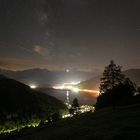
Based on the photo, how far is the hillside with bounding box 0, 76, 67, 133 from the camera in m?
139

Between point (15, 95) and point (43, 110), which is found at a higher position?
point (15, 95)

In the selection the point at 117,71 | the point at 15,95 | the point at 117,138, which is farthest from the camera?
the point at 15,95

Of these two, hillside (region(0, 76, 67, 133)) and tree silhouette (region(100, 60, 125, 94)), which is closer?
tree silhouette (region(100, 60, 125, 94))

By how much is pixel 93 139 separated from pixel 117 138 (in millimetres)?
3637

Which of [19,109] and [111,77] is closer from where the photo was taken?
[111,77]

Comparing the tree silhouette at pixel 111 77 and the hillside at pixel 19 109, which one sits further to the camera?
the hillside at pixel 19 109

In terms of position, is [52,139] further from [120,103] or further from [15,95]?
[15,95]

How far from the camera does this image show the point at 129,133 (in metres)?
28.6

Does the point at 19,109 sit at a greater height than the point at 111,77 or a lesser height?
lesser

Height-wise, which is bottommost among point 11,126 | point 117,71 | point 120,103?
point 11,126

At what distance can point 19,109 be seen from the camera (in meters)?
166

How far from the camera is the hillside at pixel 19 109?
13862cm

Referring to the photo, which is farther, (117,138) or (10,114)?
(10,114)

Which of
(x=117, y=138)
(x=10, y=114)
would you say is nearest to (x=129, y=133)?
(x=117, y=138)
